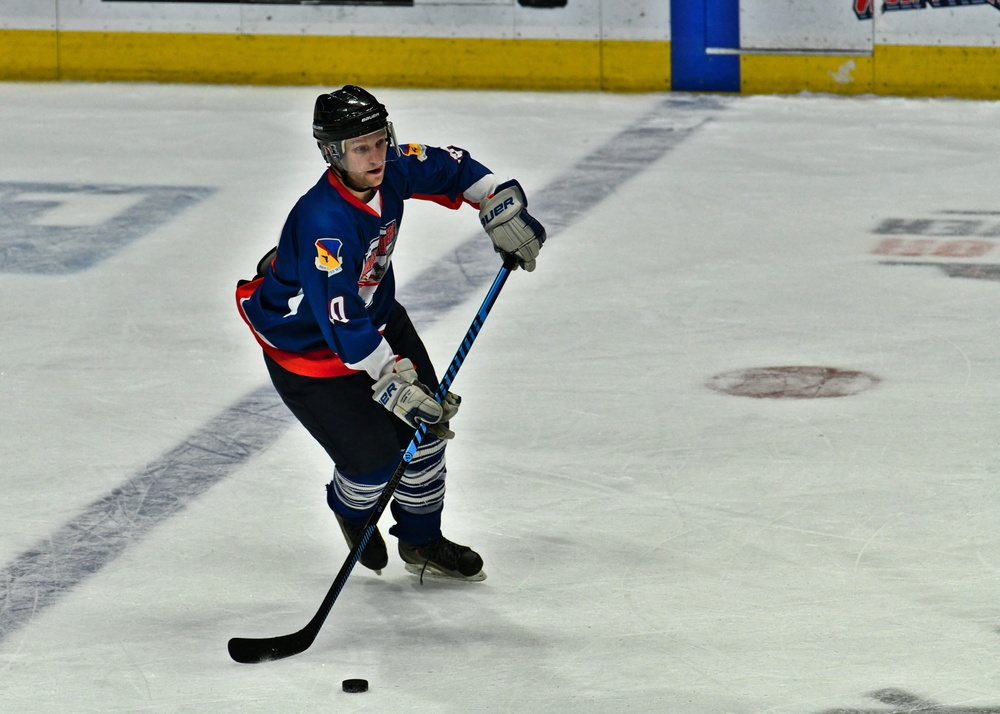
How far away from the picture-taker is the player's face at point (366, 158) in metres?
3.09

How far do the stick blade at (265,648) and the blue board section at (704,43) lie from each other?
6.34 metres

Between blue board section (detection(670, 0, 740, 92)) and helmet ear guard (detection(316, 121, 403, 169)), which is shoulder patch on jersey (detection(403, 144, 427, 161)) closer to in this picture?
helmet ear guard (detection(316, 121, 403, 169))

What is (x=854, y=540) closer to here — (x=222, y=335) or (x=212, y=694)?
(x=212, y=694)

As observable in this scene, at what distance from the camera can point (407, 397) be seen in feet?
9.75

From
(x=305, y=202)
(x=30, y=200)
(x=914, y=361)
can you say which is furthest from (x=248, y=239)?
(x=305, y=202)

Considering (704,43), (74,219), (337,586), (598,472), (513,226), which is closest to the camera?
(337,586)

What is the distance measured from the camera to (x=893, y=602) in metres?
3.26

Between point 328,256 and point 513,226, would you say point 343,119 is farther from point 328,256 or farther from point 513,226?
point 513,226

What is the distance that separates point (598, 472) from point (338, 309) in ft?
4.00

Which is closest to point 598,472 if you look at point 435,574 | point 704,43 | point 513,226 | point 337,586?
point 435,574

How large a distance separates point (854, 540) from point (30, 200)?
461 cm

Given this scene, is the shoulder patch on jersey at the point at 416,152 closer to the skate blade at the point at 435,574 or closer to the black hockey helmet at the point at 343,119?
the black hockey helmet at the point at 343,119

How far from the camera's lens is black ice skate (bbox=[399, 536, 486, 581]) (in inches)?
135

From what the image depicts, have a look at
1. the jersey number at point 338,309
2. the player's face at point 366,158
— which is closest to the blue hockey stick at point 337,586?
the jersey number at point 338,309
